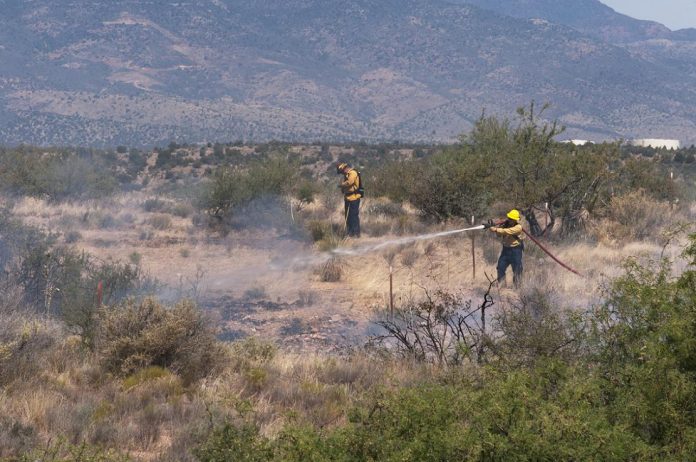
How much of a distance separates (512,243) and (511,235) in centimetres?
17

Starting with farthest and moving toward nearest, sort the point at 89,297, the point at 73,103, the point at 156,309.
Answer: the point at 73,103 → the point at 89,297 → the point at 156,309

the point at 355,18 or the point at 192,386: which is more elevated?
the point at 355,18

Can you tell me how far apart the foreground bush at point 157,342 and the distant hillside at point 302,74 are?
88810 mm

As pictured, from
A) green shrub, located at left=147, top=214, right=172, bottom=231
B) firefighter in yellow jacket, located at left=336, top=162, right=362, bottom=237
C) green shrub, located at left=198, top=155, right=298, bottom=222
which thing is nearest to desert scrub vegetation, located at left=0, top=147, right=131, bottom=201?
green shrub, located at left=147, top=214, right=172, bottom=231

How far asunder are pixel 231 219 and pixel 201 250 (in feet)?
10.4

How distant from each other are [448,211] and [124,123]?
90.1m

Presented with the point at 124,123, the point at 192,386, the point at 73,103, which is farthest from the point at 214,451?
the point at 73,103

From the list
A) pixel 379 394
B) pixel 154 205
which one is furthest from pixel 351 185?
pixel 379 394

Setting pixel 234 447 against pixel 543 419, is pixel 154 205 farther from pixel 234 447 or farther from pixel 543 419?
pixel 543 419

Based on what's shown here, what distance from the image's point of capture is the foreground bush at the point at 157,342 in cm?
826

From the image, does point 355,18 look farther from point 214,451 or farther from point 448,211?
point 214,451

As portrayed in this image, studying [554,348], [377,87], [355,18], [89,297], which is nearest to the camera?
[554,348]

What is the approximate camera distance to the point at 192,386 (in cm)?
788

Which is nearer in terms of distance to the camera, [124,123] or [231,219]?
[231,219]
